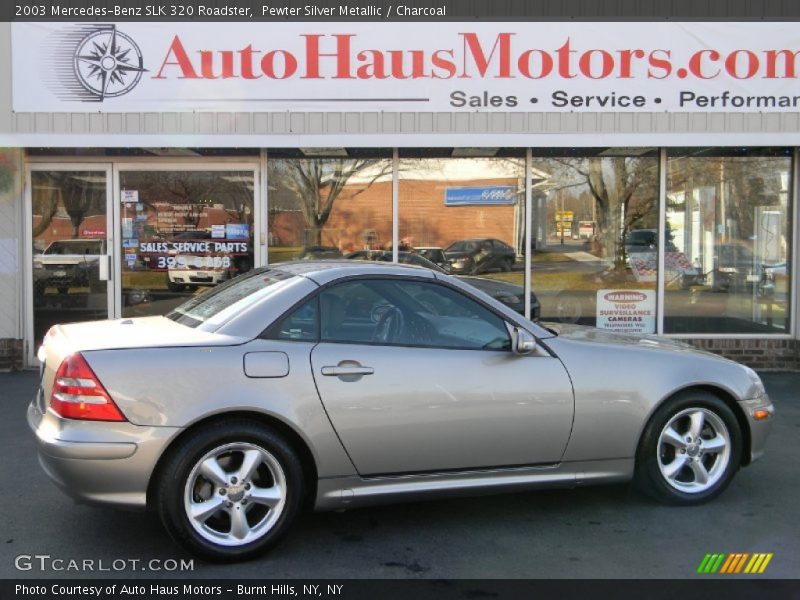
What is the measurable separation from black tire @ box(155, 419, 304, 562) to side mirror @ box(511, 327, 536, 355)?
52.7 inches

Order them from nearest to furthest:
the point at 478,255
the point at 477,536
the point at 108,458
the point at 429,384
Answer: the point at 108,458, the point at 429,384, the point at 477,536, the point at 478,255

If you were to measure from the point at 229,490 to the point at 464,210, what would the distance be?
6.03 metres

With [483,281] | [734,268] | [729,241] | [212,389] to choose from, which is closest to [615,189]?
[729,241]

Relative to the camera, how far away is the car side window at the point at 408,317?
4422 mm

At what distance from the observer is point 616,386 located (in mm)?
4590

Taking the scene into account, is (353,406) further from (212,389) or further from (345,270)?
(345,270)

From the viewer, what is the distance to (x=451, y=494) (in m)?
4.34

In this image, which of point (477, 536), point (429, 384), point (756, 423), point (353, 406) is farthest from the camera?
point (756, 423)

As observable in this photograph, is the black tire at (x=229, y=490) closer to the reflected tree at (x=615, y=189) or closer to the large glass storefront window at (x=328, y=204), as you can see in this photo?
the large glass storefront window at (x=328, y=204)

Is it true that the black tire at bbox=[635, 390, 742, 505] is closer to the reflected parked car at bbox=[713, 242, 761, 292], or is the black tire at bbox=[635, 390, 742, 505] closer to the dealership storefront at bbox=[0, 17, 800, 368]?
the dealership storefront at bbox=[0, 17, 800, 368]

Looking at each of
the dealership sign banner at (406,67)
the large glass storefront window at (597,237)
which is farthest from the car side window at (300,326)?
the large glass storefront window at (597,237)

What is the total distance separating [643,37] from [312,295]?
6.16 m

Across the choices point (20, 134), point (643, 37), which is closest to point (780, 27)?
point (643, 37)

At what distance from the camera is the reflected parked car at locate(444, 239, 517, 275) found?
31.0 ft
